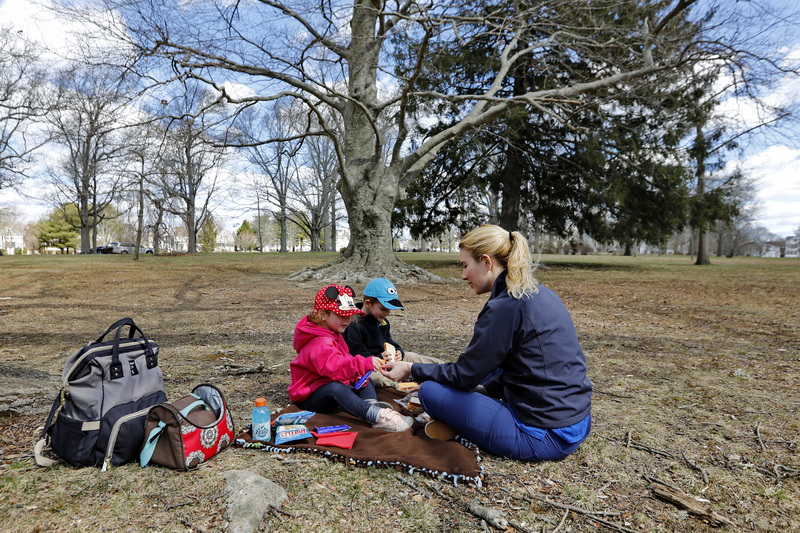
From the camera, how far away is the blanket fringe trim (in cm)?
239

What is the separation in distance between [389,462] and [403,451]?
0.13 meters

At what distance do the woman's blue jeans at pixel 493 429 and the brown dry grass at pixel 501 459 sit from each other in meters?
0.09

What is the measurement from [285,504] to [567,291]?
10402 millimetres

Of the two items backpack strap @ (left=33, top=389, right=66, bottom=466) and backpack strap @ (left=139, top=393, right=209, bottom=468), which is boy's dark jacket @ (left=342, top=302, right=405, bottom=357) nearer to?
backpack strap @ (left=139, top=393, right=209, bottom=468)

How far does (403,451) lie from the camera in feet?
8.65

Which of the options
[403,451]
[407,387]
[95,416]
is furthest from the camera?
[407,387]

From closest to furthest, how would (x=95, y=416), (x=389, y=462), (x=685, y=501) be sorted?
(x=685, y=501) < (x=95, y=416) < (x=389, y=462)

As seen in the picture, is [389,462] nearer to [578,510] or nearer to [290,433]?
[290,433]

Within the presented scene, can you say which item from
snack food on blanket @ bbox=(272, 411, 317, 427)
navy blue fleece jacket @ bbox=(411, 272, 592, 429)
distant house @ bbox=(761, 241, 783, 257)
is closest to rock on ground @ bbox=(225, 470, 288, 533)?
snack food on blanket @ bbox=(272, 411, 317, 427)

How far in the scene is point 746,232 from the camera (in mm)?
59938

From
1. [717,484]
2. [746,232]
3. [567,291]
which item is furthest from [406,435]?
[746,232]

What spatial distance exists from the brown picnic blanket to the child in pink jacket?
0.40 ft

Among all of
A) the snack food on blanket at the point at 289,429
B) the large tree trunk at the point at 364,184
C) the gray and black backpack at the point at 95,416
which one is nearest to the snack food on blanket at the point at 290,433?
the snack food on blanket at the point at 289,429

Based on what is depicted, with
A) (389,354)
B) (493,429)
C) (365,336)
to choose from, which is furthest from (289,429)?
(365,336)
